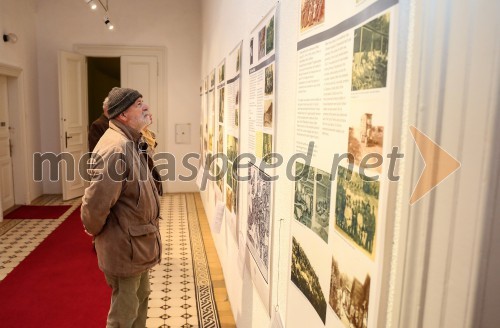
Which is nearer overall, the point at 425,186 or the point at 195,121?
the point at 425,186

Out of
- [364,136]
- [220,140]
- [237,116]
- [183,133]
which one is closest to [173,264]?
[220,140]

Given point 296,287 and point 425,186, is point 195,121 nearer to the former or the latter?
point 296,287

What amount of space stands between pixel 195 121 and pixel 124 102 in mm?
5571

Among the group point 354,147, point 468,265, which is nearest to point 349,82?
point 354,147

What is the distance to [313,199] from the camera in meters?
1.19

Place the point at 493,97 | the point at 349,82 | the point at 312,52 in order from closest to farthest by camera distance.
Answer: the point at 493,97 → the point at 349,82 → the point at 312,52

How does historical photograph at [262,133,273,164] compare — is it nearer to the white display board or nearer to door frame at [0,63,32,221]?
the white display board

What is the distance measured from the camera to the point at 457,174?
65 centimetres

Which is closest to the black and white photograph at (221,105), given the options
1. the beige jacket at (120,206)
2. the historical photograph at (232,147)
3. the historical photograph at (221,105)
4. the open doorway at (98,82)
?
the historical photograph at (221,105)

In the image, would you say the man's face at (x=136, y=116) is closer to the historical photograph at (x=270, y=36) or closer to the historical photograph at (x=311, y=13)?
the historical photograph at (x=270, y=36)

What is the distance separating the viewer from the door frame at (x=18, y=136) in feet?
20.9

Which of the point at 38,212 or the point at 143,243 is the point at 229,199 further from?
the point at 38,212

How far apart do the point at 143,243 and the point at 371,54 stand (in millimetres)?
1812

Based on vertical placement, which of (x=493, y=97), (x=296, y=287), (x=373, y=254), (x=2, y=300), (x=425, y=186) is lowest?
(x=2, y=300)
